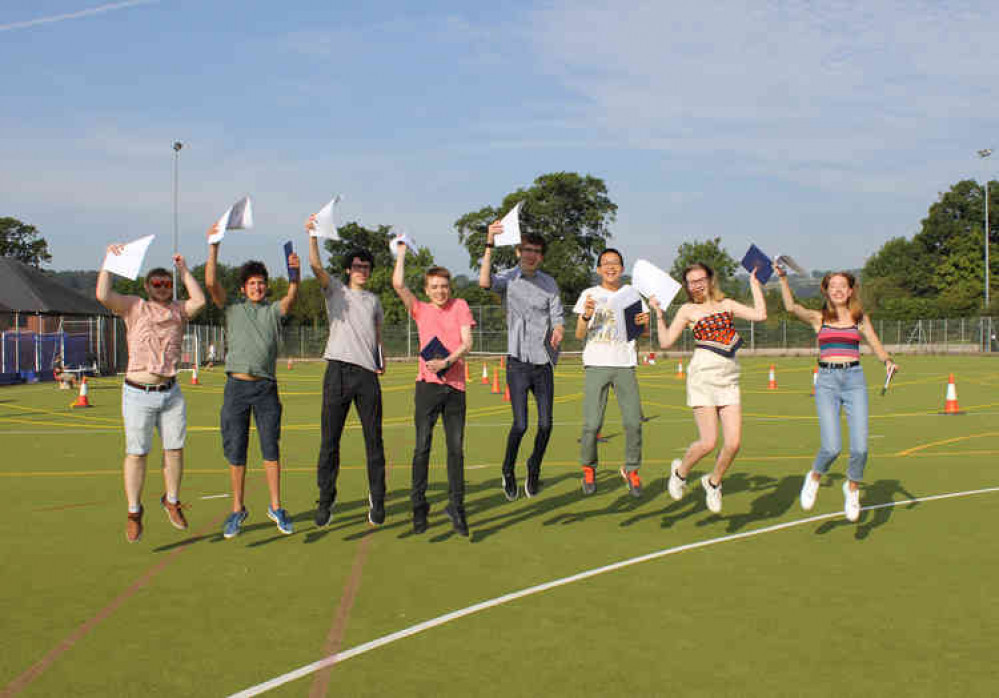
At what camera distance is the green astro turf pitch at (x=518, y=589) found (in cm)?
410

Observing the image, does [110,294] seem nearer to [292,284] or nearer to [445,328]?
[292,284]

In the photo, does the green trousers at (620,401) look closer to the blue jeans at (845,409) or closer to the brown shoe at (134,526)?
the blue jeans at (845,409)

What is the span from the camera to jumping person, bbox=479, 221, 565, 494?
814 cm

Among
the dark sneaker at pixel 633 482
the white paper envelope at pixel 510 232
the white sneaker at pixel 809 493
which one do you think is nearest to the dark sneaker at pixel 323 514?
the white paper envelope at pixel 510 232

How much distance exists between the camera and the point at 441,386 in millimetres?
6852

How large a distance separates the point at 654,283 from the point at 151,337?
3.96 m

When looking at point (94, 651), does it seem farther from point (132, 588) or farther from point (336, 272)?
point (336, 272)

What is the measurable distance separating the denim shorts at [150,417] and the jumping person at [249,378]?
1.09 feet

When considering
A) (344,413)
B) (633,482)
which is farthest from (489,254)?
(633,482)

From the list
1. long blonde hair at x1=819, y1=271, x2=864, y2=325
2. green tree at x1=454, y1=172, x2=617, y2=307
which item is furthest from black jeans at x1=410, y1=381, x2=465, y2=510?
green tree at x1=454, y1=172, x2=617, y2=307

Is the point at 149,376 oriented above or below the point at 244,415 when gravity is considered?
above

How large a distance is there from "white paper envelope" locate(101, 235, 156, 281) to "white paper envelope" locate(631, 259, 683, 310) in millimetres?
3756

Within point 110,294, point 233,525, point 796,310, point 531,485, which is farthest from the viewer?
point 531,485

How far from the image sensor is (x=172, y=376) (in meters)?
6.56
